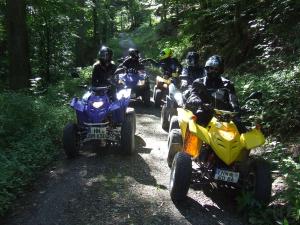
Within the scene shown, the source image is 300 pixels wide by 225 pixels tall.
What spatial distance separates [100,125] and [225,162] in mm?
2971

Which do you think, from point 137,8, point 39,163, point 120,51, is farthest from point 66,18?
point 137,8

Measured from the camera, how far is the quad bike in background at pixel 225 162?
17.9 ft

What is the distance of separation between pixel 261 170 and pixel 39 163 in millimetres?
3975

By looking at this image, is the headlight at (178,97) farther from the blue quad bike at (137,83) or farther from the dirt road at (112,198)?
the blue quad bike at (137,83)

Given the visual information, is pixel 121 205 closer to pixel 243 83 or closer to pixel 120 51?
pixel 243 83

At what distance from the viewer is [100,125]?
7742 mm

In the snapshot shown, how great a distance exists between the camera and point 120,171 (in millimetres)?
7211

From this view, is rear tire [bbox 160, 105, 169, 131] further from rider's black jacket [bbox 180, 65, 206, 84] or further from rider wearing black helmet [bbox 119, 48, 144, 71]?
rider wearing black helmet [bbox 119, 48, 144, 71]

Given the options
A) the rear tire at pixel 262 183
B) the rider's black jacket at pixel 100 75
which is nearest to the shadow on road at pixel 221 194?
the rear tire at pixel 262 183

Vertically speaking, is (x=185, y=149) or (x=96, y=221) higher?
(x=185, y=149)

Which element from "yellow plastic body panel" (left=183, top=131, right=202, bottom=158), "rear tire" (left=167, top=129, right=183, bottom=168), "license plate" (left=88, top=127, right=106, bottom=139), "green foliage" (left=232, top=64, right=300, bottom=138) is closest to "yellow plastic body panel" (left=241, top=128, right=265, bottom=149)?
"yellow plastic body panel" (left=183, top=131, right=202, bottom=158)

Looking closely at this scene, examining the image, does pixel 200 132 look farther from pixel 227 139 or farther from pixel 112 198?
pixel 112 198

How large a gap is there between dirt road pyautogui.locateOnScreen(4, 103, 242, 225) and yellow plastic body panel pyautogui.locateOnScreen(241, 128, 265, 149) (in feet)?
3.30

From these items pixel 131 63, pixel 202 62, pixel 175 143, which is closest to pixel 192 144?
pixel 175 143
